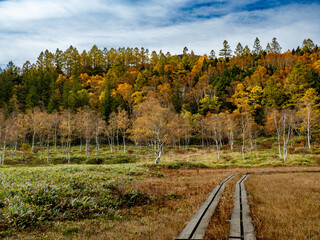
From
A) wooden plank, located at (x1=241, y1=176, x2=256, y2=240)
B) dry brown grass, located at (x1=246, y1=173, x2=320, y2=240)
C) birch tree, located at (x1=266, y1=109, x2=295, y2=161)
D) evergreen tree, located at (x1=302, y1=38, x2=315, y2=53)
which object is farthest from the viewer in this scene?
evergreen tree, located at (x1=302, y1=38, x2=315, y2=53)

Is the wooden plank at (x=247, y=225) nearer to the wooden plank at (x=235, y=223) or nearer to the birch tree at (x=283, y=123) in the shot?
the wooden plank at (x=235, y=223)

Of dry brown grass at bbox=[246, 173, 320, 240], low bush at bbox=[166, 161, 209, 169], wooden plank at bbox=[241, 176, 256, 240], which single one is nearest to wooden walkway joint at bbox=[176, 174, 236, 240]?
wooden plank at bbox=[241, 176, 256, 240]

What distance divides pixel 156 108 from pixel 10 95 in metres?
82.5

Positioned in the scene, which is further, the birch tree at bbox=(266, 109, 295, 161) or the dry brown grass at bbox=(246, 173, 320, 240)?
the birch tree at bbox=(266, 109, 295, 161)

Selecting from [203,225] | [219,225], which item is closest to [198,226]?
[203,225]

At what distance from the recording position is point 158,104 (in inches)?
1634

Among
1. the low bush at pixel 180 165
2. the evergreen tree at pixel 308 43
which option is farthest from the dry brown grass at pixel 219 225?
the evergreen tree at pixel 308 43

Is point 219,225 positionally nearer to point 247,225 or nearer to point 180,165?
point 247,225

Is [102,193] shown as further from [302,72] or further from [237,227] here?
[302,72]

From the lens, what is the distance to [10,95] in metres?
84.4

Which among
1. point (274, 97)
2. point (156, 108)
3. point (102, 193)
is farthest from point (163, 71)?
point (102, 193)

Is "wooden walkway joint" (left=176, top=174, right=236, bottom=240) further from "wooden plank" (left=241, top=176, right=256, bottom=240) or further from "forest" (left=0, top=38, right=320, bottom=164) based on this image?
"forest" (left=0, top=38, right=320, bottom=164)

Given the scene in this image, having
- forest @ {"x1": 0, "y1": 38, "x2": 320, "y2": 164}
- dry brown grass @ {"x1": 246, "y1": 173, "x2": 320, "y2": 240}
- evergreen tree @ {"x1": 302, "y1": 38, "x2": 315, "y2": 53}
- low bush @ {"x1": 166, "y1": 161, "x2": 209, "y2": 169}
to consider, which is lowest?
low bush @ {"x1": 166, "y1": 161, "x2": 209, "y2": 169}

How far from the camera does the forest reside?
51344 mm
